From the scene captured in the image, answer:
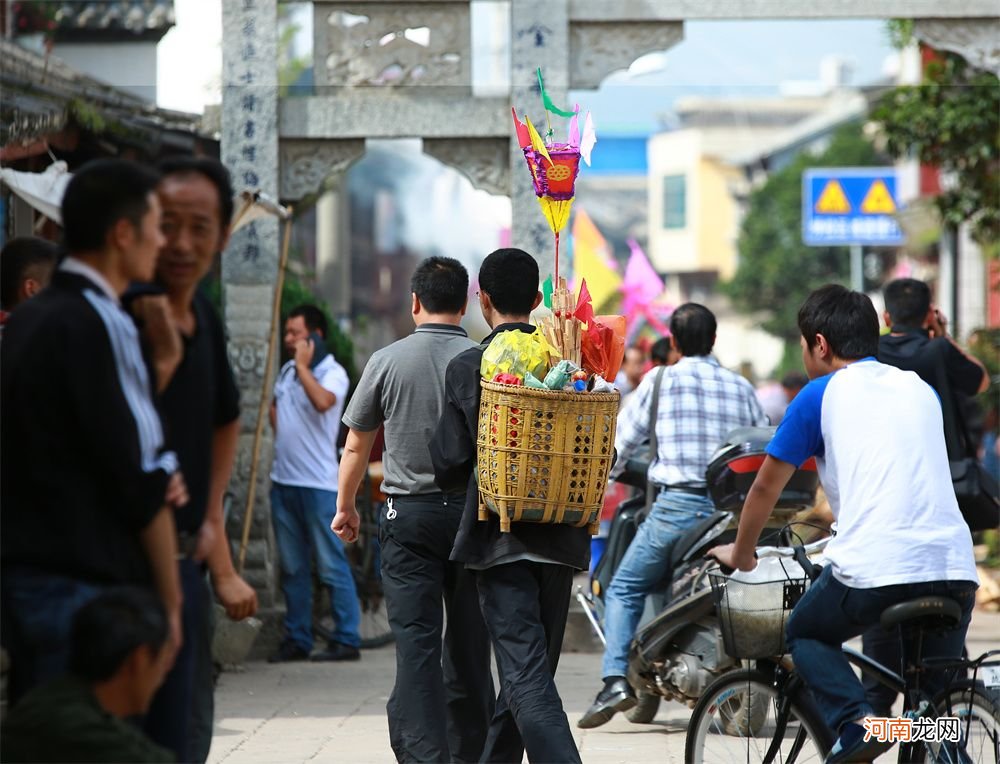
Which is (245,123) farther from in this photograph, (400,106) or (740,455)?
(740,455)

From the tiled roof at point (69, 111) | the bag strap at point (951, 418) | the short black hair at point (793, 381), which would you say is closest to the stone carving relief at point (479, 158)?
the tiled roof at point (69, 111)

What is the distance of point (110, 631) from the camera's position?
3590 mm

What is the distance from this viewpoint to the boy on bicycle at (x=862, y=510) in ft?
16.4

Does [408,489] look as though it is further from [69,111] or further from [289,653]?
[69,111]

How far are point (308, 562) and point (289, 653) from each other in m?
0.58

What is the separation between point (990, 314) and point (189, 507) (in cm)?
2566

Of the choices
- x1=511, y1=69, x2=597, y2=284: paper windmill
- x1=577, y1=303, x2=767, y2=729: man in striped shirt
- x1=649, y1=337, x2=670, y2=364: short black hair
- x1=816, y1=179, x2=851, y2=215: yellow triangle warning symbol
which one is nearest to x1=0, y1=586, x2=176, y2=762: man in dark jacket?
x1=511, y1=69, x2=597, y2=284: paper windmill

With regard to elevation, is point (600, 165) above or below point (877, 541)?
above

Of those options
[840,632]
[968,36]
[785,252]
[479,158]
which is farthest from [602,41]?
[785,252]

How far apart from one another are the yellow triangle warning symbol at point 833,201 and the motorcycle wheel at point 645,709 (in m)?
9.38

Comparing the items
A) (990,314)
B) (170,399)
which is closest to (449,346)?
(170,399)

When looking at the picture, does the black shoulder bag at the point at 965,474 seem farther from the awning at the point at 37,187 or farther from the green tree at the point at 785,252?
the green tree at the point at 785,252

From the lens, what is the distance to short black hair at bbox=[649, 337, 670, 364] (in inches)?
426

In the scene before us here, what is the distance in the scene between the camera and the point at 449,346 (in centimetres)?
647
